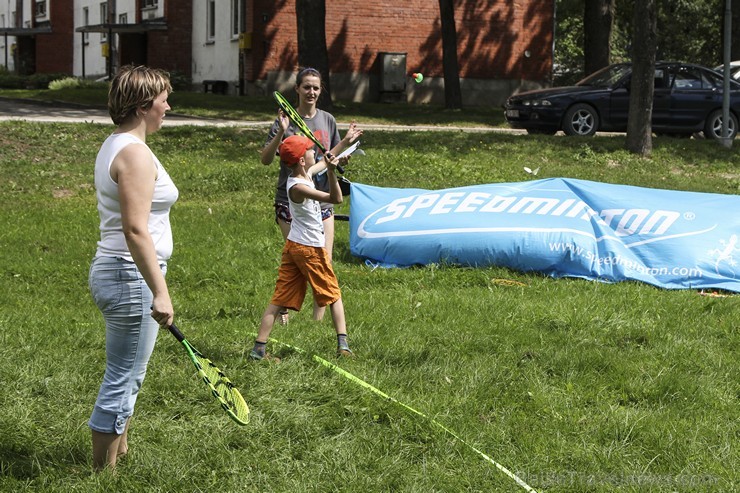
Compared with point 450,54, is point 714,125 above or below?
below

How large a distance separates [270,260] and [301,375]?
Result: 13.9 feet

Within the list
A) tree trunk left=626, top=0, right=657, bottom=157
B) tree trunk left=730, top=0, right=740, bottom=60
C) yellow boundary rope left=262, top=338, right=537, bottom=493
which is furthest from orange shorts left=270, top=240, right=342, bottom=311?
tree trunk left=730, top=0, right=740, bottom=60

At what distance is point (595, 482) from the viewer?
15.6ft

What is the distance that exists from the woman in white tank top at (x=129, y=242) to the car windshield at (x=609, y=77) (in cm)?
1816

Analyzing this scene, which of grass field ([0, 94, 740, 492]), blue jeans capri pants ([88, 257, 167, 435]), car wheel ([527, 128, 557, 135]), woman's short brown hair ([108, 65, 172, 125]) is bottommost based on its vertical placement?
grass field ([0, 94, 740, 492])

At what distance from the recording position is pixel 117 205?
4.28 meters

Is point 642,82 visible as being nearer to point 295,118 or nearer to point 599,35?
point 295,118

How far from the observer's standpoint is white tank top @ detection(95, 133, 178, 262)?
4262mm

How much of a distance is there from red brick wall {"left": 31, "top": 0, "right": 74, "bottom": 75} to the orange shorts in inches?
1730

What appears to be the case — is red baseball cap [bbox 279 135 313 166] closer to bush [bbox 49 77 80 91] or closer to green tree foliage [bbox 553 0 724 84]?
bush [bbox 49 77 80 91]

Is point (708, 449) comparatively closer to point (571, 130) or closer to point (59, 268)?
point (59, 268)

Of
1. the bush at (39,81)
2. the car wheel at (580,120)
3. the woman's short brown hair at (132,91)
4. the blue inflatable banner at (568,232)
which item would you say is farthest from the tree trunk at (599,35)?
the woman's short brown hair at (132,91)

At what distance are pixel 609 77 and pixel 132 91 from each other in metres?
18.7

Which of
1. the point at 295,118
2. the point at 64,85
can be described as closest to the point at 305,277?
the point at 295,118
